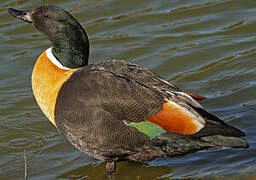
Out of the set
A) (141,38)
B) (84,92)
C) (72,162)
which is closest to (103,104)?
(84,92)

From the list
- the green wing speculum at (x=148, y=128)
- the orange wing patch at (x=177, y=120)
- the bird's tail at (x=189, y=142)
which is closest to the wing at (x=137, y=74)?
the orange wing patch at (x=177, y=120)

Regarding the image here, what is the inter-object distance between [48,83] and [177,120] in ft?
5.53

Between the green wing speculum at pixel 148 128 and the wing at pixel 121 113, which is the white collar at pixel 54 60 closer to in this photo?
the wing at pixel 121 113

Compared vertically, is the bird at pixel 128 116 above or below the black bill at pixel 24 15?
below

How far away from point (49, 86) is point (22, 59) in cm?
367

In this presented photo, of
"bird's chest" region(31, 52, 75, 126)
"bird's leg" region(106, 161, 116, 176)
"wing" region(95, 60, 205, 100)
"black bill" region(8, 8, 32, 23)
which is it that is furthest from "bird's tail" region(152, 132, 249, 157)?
"black bill" region(8, 8, 32, 23)

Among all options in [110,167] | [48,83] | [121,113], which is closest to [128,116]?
[121,113]

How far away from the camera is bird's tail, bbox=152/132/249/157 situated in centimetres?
585

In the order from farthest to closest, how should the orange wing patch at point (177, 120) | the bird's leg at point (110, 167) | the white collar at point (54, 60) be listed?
the white collar at point (54, 60) < the bird's leg at point (110, 167) < the orange wing patch at point (177, 120)

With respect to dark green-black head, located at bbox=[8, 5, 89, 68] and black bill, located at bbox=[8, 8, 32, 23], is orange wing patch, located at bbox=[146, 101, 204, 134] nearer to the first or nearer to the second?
dark green-black head, located at bbox=[8, 5, 89, 68]

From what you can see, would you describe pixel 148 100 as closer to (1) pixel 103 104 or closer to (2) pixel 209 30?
(1) pixel 103 104

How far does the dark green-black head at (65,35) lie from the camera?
262 inches

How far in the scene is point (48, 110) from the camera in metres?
6.35

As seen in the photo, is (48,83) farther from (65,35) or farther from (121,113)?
(121,113)
